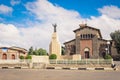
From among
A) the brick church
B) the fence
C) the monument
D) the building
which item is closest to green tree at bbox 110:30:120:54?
the brick church

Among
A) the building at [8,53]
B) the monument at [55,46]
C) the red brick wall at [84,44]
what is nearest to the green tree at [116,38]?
the red brick wall at [84,44]

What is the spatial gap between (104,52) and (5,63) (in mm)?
25882

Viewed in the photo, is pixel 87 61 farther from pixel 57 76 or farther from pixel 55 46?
pixel 57 76

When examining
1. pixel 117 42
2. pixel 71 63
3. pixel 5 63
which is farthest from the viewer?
pixel 117 42

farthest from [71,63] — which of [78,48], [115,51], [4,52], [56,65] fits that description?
[4,52]

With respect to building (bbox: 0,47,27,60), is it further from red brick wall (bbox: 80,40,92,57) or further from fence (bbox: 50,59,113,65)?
fence (bbox: 50,59,113,65)

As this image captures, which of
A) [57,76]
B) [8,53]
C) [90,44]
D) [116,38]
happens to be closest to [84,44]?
[90,44]

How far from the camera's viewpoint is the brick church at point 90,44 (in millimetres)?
57969

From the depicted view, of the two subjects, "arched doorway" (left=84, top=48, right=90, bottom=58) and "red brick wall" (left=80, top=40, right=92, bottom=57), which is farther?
"arched doorway" (left=84, top=48, right=90, bottom=58)

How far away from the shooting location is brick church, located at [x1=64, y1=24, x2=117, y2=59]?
57969 millimetres

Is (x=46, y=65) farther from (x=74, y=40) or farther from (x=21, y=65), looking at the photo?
(x=74, y=40)

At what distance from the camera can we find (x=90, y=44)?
58.2 meters

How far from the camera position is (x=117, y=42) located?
5600cm

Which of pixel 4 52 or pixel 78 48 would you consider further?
pixel 4 52
